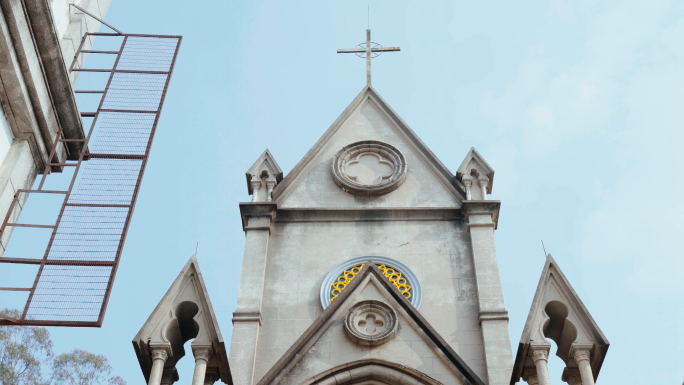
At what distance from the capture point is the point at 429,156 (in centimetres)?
2545

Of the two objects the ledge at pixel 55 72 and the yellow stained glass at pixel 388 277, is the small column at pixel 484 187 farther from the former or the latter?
the ledge at pixel 55 72

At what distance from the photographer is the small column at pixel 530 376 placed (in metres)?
16.3

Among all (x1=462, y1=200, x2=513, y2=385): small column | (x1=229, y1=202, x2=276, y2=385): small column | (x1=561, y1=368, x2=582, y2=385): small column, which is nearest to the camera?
(x1=561, y1=368, x2=582, y2=385): small column

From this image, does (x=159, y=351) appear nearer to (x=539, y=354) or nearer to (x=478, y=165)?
(x=539, y=354)

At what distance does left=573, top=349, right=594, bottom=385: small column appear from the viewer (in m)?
15.3

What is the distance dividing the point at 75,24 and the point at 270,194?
7.36 meters

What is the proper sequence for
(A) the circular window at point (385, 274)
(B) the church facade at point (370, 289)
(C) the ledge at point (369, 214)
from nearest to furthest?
(B) the church facade at point (370, 289)
(A) the circular window at point (385, 274)
(C) the ledge at point (369, 214)

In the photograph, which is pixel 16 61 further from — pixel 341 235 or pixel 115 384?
pixel 115 384

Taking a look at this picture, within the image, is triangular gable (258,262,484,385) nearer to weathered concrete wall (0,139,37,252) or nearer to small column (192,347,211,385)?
small column (192,347,211,385)

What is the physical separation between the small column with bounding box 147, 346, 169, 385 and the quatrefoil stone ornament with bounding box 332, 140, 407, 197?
9577 mm

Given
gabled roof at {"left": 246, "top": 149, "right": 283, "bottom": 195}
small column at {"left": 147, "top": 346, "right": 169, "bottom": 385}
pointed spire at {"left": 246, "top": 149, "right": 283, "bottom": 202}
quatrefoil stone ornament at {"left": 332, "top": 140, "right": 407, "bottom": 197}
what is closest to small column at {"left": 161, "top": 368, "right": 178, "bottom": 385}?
small column at {"left": 147, "top": 346, "right": 169, "bottom": 385}

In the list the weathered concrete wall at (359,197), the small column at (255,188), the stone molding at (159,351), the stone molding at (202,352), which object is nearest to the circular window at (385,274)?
the weathered concrete wall at (359,197)

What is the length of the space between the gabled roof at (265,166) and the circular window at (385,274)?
3829 mm

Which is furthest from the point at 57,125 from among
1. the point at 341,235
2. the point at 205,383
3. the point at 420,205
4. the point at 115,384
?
the point at 115,384
